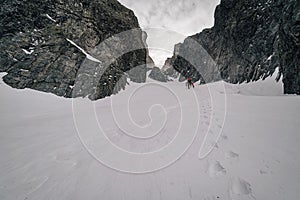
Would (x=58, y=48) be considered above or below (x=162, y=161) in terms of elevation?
above

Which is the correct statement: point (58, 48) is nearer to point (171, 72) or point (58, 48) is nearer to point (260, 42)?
point (260, 42)

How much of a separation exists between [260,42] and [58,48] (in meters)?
28.3

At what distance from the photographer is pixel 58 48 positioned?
56.1ft

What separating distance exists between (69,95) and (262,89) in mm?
19859

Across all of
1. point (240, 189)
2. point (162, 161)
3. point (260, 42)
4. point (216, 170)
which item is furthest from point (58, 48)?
point (260, 42)

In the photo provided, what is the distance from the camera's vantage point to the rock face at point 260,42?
412 inches

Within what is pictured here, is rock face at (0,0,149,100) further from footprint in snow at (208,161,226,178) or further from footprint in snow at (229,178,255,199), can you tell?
footprint in snow at (229,178,255,199)

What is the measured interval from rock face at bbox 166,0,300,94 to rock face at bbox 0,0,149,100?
19009mm

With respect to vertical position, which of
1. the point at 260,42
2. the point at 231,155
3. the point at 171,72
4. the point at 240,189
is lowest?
the point at 240,189

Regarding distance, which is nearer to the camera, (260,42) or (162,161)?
(162,161)

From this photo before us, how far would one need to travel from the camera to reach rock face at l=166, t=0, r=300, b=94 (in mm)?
10461

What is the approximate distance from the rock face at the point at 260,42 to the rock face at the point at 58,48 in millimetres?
19009

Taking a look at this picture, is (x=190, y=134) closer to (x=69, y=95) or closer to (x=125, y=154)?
(x=125, y=154)

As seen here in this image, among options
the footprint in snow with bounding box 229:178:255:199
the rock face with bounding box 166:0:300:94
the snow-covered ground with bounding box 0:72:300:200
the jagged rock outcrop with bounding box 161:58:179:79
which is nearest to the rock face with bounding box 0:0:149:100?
the snow-covered ground with bounding box 0:72:300:200
